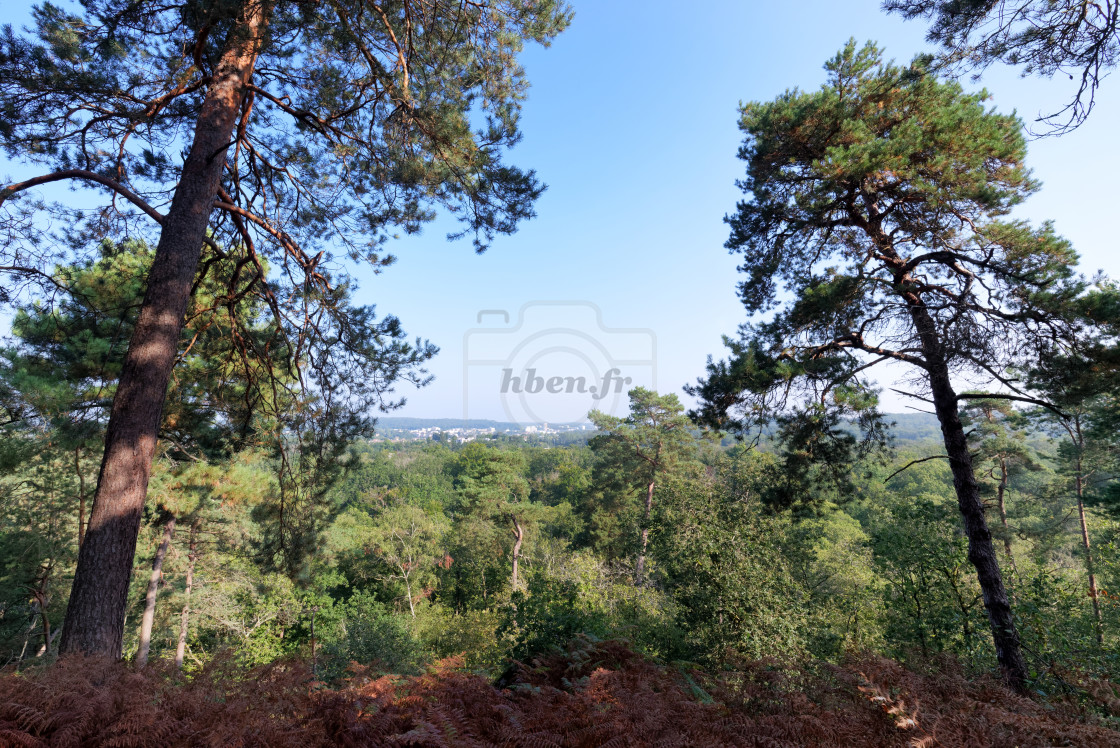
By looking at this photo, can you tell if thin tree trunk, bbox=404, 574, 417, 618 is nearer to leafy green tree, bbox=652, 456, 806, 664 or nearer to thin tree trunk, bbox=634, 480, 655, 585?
thin tree trunk, bbox=634, 480, 655, 585

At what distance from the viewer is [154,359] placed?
11.5ft

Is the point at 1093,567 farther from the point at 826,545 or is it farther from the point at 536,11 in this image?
the point at 536,11

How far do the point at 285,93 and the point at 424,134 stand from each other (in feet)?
6.26

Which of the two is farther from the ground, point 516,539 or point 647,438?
point 647,438

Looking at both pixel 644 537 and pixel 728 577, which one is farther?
pixel 644 537

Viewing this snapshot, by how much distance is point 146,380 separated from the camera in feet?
11.3

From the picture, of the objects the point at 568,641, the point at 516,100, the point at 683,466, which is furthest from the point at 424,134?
the point at 683,466

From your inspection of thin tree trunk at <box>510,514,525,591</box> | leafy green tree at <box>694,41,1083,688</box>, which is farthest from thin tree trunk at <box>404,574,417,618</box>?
leafy green tree at <box>694,41,1083,688</box>

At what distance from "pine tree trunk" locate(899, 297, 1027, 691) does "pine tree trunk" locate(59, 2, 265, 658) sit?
7913 millimetres

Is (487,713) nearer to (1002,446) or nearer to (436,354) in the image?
(436,354)

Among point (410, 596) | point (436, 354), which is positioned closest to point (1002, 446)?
point (436, 354)

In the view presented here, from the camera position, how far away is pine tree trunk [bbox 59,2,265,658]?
3.07 m

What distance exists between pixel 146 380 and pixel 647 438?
70.0 feet

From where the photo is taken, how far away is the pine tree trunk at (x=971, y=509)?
4.88 m
